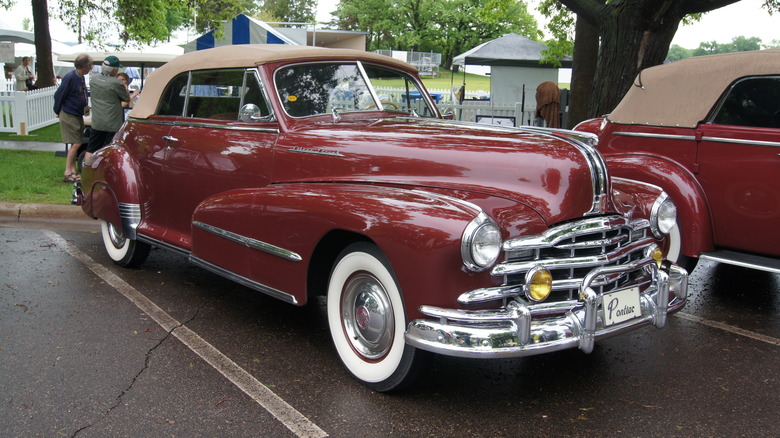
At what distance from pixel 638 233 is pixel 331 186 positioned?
1.69 m

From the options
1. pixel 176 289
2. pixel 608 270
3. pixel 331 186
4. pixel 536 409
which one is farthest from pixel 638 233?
pixel 176 289

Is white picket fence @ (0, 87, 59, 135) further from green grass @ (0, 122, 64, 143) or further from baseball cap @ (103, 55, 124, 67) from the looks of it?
baseball cap @ (103, 55, 124, 67)

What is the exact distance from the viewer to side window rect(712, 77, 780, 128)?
16.5 ft

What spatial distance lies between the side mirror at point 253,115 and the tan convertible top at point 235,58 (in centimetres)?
35

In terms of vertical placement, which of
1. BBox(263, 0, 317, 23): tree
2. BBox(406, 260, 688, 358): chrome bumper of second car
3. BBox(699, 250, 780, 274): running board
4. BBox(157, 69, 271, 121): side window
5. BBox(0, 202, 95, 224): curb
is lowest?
BBox(0, 202, 95, 224): curb

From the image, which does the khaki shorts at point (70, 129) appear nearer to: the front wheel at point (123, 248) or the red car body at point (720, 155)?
the front wheel at point (123, 248)

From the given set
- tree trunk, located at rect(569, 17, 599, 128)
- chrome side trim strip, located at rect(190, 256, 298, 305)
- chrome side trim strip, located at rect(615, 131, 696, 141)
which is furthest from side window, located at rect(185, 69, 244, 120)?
tree trunk, located at rect(569, 17, 599, 128)

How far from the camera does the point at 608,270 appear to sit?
3301 millimetres

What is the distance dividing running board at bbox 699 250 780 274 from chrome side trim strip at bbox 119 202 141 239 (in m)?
4.31

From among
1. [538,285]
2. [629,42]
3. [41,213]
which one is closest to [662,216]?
[538,285]

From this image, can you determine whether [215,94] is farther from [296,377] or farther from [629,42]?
[629,42]

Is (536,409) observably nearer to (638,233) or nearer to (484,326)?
(484,326)

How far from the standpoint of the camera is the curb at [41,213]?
24.9 feet

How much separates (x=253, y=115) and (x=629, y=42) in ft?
19.1
